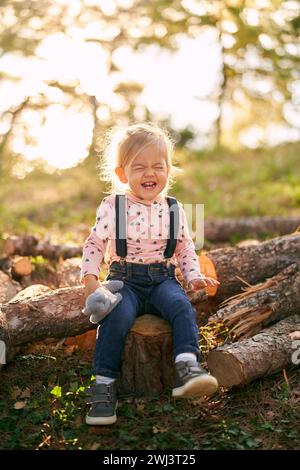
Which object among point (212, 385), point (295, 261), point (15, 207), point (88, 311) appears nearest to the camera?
point (212, 385)

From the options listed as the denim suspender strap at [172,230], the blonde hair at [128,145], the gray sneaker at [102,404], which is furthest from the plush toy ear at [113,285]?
the blonde hair at [128,145]

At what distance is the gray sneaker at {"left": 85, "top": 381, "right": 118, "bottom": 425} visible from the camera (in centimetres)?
392

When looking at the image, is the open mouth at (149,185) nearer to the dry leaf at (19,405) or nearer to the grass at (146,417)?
the grass at (146,417)

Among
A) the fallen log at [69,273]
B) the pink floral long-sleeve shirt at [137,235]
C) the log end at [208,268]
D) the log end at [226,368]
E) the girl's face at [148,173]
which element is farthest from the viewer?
the fallen log at [69,273]

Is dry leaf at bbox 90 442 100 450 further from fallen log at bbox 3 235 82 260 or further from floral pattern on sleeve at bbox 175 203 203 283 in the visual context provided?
fallen log at bbox 3 235 82 260

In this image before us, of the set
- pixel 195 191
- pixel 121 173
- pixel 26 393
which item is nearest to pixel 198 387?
pixel 26 393

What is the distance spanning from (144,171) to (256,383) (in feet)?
5.92

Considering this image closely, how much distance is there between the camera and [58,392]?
172 inches

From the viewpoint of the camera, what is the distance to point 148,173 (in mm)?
4449

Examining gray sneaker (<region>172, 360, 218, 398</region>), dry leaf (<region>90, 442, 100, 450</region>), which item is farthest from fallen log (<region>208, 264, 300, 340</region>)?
dry leaf (<region>90, 442, 100, 450</region>)

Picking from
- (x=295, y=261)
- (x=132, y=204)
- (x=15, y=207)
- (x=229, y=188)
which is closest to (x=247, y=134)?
(x=229, y=188)

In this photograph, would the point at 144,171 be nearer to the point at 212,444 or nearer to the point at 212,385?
the point at 212,385

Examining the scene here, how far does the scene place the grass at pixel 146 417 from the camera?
3.91 metres

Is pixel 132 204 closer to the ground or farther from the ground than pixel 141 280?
farther from the ground
